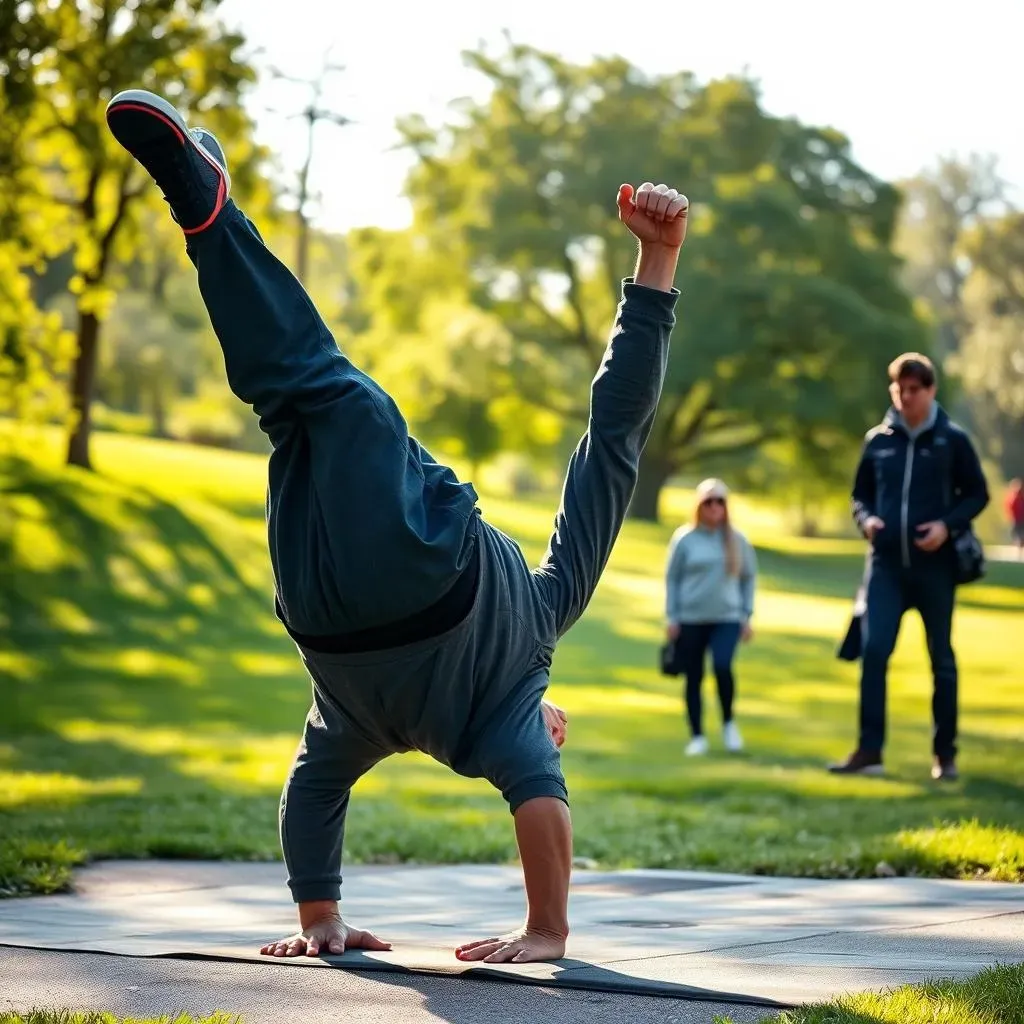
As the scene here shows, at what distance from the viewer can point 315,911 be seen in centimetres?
446

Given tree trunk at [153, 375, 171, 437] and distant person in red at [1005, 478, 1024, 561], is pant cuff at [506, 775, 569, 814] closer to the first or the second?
distant person in red at [1005, 478, 1024, 561]

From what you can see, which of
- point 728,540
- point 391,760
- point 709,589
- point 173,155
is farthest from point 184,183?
point 391,760

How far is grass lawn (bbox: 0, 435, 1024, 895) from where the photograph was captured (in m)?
7.64

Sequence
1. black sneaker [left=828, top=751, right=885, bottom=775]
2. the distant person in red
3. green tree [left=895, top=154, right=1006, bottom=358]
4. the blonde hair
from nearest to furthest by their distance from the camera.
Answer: black sneaker [left=828, top=751, right=885, bottom=775] → the blonde hair → the distant person in red → green tree [left=895, top=154, right=1006, bottom=358]

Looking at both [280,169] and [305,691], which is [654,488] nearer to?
[280,169]

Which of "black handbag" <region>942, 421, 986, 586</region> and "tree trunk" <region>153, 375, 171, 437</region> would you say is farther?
"tree trunk" <region>153, 375, 171, 437</region>

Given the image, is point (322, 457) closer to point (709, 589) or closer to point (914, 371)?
point (914, 371)

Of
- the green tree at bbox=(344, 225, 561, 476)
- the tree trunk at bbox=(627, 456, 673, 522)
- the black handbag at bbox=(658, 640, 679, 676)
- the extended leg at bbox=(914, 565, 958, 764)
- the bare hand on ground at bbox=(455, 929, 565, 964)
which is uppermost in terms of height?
the green tree at bbox=(344, 225, 561, 476)

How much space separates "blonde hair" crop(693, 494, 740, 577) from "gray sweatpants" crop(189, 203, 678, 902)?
28.3ft

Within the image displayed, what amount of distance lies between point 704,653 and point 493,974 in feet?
30.5

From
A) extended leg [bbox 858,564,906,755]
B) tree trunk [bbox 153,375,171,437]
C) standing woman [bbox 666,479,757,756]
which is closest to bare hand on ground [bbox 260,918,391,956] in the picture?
extended leg [bbox 858,564,906,755]

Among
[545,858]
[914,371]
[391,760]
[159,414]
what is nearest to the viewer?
[545,858]

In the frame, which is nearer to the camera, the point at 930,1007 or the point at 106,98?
the point at 930,1007

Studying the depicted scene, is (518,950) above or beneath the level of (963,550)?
beneath
